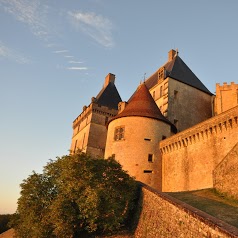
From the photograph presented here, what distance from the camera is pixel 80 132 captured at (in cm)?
3794

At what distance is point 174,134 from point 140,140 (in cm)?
376

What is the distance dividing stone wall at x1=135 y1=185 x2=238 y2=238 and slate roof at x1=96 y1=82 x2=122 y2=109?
2449 centimetres

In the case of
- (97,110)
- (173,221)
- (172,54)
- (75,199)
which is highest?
(172,54)

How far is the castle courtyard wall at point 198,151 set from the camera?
18.6m

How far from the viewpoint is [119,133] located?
79.9ft

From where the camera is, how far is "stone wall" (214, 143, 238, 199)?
1494cm

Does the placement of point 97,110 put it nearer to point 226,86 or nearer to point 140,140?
point 140,140

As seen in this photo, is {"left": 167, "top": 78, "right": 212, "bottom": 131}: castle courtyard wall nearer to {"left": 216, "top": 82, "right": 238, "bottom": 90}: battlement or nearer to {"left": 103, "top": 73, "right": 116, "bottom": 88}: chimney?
{"left": 216, "top": 82, "right": 238, "bottom": 90}: battlement

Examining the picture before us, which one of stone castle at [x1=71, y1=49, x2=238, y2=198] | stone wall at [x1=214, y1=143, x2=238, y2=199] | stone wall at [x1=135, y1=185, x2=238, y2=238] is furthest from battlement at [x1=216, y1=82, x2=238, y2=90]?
stone wall at [x1=135, y1=185, x2=238, y2=238]

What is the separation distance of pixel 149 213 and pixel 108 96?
27879mm

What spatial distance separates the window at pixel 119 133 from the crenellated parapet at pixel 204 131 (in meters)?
3.51

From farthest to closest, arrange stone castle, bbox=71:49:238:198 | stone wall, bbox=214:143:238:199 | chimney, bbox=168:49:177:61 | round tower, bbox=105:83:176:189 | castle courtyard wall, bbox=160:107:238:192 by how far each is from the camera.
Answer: chimney, bbox=168:49:177:61, round tower, bbox=105:83:176:189, stone castle, bbox=71:49:238:198, castle courtyard wall, bbox=160:107:238:192, stone wall, bbox=214:143:238:199

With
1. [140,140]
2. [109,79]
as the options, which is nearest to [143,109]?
[140,140]

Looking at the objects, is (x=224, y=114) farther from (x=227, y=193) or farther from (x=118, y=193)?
(x=118, y=193)
